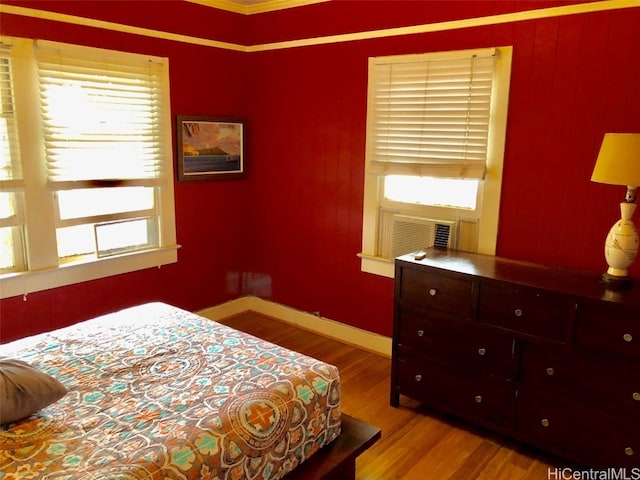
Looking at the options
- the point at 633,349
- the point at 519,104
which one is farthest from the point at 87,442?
the point at 519,104

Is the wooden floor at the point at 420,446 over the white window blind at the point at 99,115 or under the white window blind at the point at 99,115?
under

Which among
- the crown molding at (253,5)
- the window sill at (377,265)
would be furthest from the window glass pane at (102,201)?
the window sill at (377,265)

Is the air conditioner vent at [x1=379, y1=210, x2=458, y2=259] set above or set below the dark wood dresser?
above

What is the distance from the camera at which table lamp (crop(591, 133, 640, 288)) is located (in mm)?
2188

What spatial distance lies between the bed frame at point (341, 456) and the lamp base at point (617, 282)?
1315 mm

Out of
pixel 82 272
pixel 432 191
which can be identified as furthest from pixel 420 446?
pixel 82 272

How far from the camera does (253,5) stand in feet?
12.8

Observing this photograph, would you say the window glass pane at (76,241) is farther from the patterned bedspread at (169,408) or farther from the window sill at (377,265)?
the window sill at (377,265)

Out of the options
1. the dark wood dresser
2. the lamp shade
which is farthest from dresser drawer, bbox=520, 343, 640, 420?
the lamp shade

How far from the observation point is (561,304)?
2271 mm

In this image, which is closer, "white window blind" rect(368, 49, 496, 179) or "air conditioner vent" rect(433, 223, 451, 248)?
"white window blind" rect(368, 49, 496, 179)

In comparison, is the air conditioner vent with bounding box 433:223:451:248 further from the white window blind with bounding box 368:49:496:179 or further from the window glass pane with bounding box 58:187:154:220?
the window glass pane with bounding box 58:187:154:220

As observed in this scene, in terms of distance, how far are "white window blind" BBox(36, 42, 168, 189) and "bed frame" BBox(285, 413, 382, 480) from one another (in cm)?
229

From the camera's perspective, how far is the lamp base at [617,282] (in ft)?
7.59
